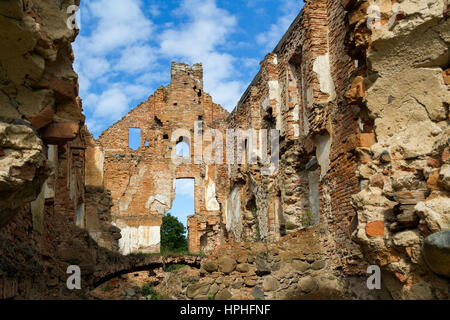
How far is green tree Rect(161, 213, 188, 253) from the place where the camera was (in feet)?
105

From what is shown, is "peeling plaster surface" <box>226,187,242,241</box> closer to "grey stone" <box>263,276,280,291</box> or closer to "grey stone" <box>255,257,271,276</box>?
"grey stone" <box>255,257,271,276</box>

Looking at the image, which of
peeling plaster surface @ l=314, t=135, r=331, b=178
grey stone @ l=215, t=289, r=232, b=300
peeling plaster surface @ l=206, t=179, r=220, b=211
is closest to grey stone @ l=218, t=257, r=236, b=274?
grey stone @ l=215, t=289, r=232, b=300

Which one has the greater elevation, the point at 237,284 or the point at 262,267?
the point at 262,267

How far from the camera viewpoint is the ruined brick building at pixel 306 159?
3539 mm

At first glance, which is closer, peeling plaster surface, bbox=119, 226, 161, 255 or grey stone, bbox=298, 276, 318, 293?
grey stone, bbox=298, 276, 318, 293

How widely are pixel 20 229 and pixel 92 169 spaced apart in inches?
550

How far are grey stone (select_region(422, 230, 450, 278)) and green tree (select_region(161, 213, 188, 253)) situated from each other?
Result: 2907cm

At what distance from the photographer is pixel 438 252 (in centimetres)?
306

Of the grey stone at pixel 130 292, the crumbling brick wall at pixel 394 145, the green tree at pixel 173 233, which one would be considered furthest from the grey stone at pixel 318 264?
Result: the green tree at pixel 173 233

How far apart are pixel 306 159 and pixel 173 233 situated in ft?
77.0

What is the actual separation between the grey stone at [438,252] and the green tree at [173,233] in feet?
95.4

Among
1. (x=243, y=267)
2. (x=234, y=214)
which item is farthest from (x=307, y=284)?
(x=234, y=214)

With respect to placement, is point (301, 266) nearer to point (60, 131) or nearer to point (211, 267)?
point (211, 267)

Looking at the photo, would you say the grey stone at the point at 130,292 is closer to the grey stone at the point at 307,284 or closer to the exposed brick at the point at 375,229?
the grey stone at the point at 307,284
